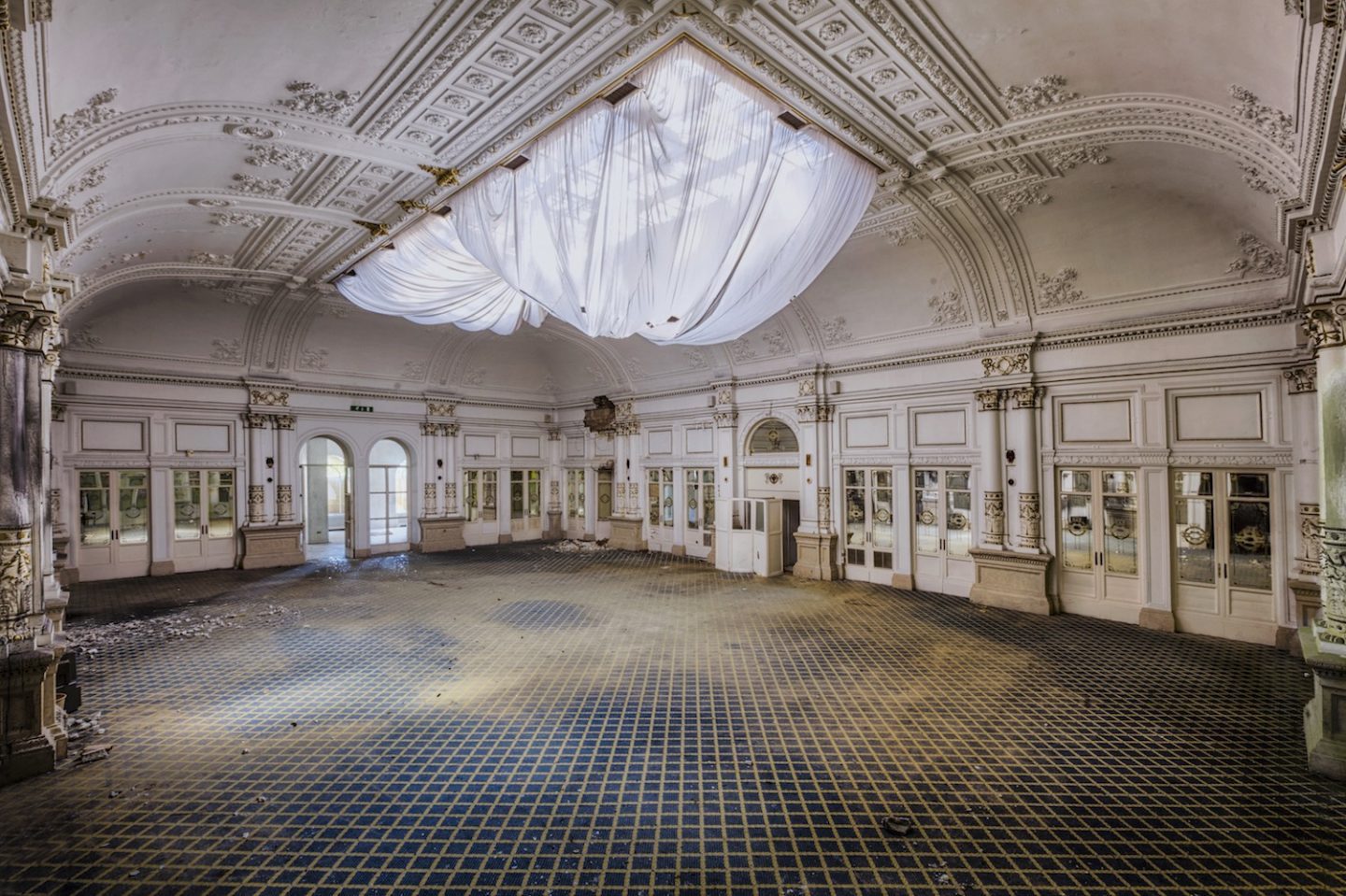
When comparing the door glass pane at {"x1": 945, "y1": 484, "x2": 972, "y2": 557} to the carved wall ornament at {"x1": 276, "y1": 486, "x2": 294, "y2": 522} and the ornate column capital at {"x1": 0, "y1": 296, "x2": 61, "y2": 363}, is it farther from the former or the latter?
the carved wall ornament at {"x1": 276, "y1": 486, "x2": 294, "y2": 522}

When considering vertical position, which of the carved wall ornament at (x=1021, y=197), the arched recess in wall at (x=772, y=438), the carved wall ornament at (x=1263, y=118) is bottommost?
the arched recess in wall at (x=772, y=438)

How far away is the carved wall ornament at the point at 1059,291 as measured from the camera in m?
8.47

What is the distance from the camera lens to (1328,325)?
451 cm

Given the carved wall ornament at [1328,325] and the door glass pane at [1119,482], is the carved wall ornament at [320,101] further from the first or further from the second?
the door glass pane at [1119,482]

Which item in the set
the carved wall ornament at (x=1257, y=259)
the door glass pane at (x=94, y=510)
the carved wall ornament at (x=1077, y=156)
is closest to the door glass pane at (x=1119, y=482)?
the carved wall ornament at (x=1257, y=259)

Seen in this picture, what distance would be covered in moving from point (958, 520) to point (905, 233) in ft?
15.2

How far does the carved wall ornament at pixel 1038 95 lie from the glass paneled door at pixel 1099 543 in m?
5.22

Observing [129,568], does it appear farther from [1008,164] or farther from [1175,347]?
[1175,347]

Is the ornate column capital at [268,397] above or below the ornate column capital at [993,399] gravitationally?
above

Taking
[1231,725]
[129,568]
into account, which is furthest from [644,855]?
[129,568]

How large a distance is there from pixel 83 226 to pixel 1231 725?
11.8 meters

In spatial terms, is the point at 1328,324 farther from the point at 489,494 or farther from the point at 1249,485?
the point at 489,494

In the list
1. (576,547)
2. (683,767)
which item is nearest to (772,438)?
(576,547)

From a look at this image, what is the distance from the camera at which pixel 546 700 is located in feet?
18.0
